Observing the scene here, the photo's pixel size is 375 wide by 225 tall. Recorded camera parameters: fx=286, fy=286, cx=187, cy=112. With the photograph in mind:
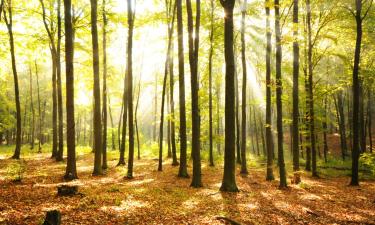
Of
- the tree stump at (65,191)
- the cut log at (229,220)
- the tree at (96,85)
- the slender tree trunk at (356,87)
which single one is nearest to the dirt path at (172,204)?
the cut log at (229,220)

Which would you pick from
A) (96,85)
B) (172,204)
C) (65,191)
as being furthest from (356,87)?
(65,191)

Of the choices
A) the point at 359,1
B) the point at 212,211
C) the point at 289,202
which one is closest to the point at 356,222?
the point at 289,202

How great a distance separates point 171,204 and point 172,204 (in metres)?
0.04

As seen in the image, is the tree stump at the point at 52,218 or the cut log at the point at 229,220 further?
the cut log at the point at 229,220

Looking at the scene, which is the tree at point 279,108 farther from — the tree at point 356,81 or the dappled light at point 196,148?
the tree at point 356,81

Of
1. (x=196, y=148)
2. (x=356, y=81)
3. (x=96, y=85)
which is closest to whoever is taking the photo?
(x=196, y=148)

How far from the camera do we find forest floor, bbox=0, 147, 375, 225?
25.1ft

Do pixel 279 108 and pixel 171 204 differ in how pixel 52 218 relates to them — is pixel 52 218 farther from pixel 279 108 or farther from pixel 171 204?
pixel 279 108

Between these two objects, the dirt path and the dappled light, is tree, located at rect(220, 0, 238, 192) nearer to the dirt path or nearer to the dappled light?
the dappled light

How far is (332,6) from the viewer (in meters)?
17.9

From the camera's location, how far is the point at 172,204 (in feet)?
32.1

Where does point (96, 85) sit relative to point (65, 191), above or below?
above

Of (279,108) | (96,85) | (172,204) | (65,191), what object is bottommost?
(172,204)

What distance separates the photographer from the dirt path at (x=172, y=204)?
765 cm
